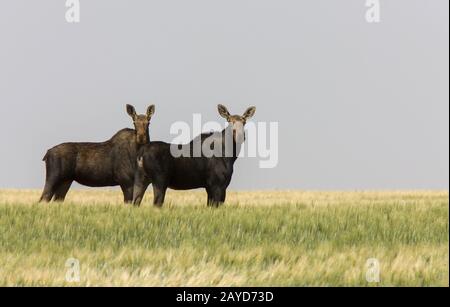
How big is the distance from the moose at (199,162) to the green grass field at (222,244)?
52 cm

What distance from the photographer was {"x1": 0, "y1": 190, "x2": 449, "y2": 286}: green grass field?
6.82 metres

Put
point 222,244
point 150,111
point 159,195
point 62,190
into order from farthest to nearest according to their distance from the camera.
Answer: point 62,190 < point 150,111 < point 159,195 < point 222,244

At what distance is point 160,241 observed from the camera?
8.99m

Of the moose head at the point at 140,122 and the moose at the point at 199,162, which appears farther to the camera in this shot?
the moose head at the point at 140,122

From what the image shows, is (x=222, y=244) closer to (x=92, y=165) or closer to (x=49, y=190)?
(x=92, y=165)

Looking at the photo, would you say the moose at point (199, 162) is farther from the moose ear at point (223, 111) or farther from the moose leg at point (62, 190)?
the moose leg at point (62, 190)

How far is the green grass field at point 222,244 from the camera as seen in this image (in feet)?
22.4

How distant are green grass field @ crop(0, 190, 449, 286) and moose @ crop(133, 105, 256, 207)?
0.52 m

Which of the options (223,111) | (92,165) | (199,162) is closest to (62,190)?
(92,165)

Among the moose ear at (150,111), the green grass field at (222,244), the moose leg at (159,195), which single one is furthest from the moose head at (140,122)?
the green grass field at (222,244)

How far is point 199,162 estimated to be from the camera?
12.8 meters

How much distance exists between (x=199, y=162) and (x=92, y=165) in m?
2.96
